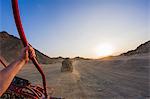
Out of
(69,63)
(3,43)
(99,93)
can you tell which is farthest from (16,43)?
(99,93)

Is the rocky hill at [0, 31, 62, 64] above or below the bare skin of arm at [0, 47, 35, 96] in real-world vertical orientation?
above

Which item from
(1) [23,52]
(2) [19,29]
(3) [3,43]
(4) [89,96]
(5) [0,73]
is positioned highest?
(3) [3,43]

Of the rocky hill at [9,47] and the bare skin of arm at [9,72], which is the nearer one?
the bare skin of arm at [9,72]

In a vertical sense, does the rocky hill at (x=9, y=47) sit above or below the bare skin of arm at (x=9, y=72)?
above

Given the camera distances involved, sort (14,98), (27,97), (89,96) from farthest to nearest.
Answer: (89,96) → (14,98) → (27,97)

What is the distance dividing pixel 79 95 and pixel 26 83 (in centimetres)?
493

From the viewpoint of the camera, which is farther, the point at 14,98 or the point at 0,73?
the point at 14,98

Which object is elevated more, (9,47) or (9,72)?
(9,47)

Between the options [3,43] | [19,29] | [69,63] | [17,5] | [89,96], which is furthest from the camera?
[3,43]

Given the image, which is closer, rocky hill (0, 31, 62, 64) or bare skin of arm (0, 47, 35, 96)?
bare skin of arm (0, 47, 35, 96)

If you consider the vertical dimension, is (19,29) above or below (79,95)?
above

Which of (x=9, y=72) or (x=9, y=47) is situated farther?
(x=9, y=47)

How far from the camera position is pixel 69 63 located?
2802 centimetres

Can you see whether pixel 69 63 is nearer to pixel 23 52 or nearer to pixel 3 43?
pixel 23 52
